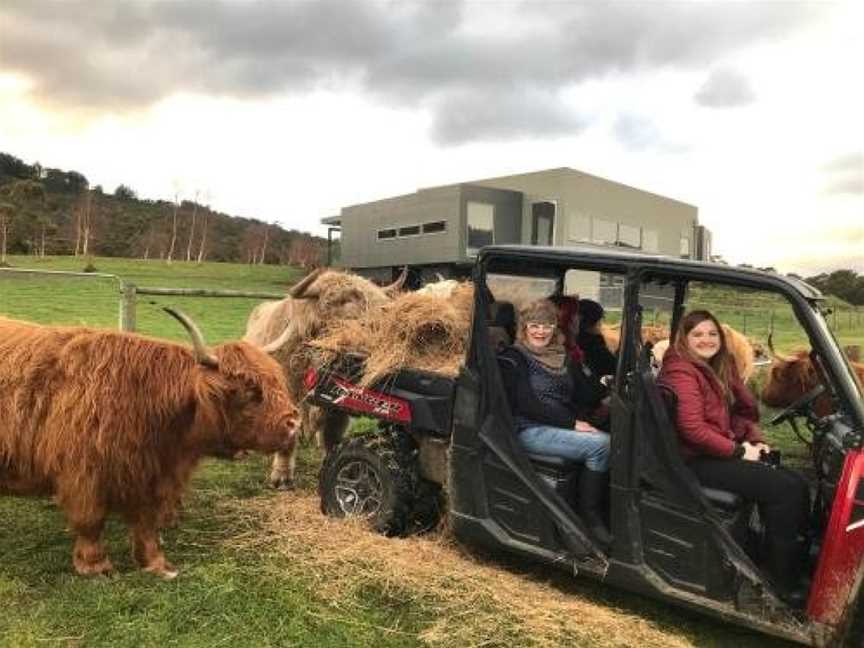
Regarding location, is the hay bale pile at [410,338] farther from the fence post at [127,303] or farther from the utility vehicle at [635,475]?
the fence post at [127,303]

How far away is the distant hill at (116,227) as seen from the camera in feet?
180

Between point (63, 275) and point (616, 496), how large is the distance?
26.7 ft

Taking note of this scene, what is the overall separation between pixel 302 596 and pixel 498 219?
3061cm

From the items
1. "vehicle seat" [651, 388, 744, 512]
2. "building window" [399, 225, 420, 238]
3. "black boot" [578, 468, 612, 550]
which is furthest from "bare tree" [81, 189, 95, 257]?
"vehicle seat" [651, 388, 744, 512]

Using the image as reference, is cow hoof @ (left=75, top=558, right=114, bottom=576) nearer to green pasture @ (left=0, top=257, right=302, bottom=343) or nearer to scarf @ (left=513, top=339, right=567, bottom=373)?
scarf @ (left=513, top=339, right=567, bottom=373)

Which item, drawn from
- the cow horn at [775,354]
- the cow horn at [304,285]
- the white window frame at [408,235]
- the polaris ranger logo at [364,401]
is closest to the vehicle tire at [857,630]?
the polaris ranger logo at [364,401]

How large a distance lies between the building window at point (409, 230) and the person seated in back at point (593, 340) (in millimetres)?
29662

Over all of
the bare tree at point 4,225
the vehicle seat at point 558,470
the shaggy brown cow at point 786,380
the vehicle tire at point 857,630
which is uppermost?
the bare tree at point 4,225

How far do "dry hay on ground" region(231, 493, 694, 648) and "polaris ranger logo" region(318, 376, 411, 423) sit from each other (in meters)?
0.77

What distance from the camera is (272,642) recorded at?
396 centimetres

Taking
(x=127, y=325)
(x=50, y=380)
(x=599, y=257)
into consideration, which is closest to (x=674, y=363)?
(x=599, y=257)

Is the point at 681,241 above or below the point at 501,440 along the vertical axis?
above

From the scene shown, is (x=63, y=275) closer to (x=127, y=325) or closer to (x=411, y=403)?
(x=127, y=325)

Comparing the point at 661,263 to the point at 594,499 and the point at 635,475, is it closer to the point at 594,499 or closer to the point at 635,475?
the point at 635,475
